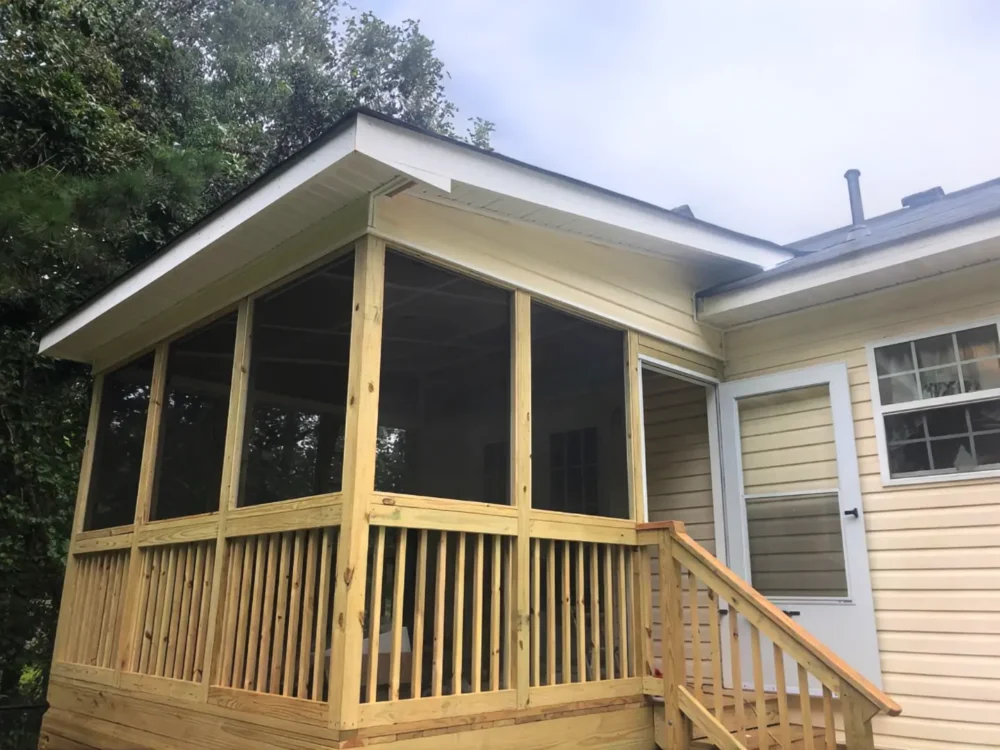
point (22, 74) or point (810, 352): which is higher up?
point (22, 74)

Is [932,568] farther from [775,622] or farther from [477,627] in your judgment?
[477,627]

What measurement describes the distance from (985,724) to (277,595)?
3.37m

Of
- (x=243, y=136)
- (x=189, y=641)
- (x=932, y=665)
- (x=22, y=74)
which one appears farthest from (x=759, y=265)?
(x=243, y=136)

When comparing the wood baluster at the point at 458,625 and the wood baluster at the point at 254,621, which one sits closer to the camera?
the wood baluster at the point at 458,625

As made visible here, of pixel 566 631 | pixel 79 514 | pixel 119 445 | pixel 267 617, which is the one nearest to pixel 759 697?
pixel 566 631

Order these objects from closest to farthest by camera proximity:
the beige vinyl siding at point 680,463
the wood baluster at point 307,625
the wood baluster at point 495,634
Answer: the wood baluster at point 307,625 < the wood baluster at point 495,634 < the beige vinyl siding at point 680,463

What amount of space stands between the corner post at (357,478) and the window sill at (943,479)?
2.85 m

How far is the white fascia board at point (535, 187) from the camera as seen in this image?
3025 millimetres

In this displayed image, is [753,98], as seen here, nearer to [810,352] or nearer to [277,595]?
[810,352]

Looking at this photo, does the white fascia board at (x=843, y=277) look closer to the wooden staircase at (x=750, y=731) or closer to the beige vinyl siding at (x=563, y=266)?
the beige vinyl siding at (x=563, y=266)

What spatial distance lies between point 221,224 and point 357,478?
4.81 feet

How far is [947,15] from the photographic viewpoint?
66.0 ft

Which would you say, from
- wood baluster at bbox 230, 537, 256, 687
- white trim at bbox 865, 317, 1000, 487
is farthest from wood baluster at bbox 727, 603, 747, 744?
wood baluster at bbox 230, 537, 256, 687

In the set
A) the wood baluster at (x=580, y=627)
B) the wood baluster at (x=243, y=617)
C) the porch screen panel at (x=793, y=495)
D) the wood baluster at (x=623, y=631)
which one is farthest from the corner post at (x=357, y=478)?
the porch screen panel at (x=793, y=495)
